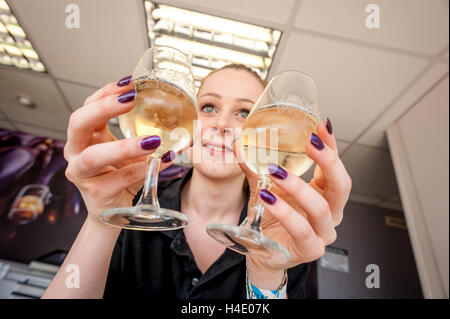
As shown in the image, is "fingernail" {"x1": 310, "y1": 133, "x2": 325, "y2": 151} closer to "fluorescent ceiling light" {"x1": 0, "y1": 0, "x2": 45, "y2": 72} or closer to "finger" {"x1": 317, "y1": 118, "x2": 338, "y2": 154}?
"finger" {"x1": 317, "y1": 118, "x2": 338, "y2": 154}

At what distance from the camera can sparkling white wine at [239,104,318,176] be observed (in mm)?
500

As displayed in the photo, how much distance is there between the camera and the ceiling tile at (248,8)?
4.64 feet

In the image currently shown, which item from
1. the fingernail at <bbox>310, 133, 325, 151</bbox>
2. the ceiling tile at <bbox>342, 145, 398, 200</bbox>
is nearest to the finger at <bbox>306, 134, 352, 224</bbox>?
the fingernail at <bbox>310, 133, 325, 151</bbox>

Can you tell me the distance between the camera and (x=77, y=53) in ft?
5.76

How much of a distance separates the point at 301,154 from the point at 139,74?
1.20 ft

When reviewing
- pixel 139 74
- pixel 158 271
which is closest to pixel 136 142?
pixel 139 74

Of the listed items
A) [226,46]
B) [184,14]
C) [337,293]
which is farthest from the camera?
[337,293]

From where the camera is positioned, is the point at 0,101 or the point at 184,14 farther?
the point at 0,101

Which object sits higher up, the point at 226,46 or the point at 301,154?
the point at 226,46

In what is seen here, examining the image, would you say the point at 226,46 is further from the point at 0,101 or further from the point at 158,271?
the point at 0,101

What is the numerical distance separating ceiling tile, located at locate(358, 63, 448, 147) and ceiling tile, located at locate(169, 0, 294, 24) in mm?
1053

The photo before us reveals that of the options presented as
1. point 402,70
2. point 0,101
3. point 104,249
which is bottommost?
point 104,249

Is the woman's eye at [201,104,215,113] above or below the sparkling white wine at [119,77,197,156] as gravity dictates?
above
